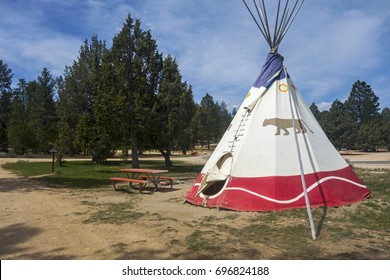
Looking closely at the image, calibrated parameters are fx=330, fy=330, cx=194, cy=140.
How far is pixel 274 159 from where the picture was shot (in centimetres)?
A: 932

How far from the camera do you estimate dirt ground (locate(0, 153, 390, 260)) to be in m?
5.84

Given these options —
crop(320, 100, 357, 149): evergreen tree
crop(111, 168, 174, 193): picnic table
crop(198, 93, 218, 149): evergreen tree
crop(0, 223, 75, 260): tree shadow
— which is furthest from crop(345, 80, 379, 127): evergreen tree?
crop(0, 223, 75, 260): tree shadow

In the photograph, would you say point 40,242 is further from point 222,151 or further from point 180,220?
point 222,151

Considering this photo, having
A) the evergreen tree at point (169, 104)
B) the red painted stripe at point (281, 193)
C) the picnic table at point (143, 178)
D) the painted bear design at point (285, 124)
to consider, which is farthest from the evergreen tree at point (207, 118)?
the red painted stripe at point (281, 193)

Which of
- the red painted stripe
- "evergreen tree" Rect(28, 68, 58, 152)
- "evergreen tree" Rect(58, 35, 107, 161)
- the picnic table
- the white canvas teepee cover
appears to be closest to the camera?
the red painted stripe

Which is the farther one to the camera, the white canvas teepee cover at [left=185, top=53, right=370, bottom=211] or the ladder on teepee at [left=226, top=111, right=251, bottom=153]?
the ladder on teepee at [left=226, top=111, right=251, bottom=153]

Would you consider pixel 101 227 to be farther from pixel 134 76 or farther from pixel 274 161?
pixel 134 76

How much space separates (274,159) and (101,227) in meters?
4.94

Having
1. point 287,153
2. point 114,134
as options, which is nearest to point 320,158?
point 287,153

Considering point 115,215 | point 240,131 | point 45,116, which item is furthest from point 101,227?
point 45,116

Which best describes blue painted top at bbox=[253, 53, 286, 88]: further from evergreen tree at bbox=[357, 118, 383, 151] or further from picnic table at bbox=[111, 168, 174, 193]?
evergreen tree at bbox=[357, 118, 383, 151]

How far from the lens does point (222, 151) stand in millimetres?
10633

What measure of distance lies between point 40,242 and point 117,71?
1781 centimetres

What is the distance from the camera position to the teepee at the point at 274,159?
29.2 feet
